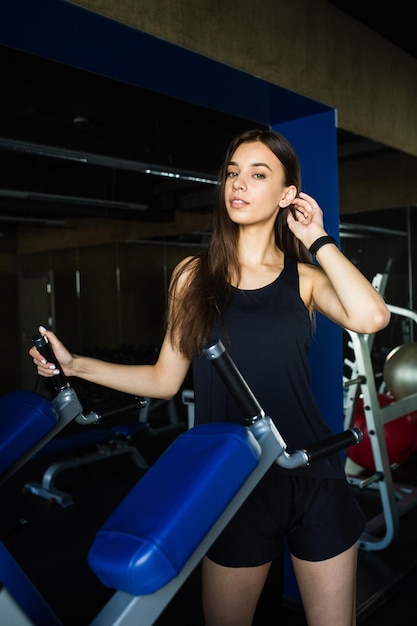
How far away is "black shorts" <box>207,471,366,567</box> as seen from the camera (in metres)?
1.29

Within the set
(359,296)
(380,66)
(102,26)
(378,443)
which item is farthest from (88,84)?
(359,296)

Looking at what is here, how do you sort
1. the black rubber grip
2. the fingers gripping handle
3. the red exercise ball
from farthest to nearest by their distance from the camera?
the red exercise ball < the black rubber grip < the fingers gripping handle

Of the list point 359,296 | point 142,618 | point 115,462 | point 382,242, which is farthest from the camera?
point 115,462

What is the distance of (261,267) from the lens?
147 cm

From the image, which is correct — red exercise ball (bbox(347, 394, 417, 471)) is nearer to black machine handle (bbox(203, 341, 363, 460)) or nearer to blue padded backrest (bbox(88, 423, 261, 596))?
black machine handle (bbox(203, 341, 363, 460))

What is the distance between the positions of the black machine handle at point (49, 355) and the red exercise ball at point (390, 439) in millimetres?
2593

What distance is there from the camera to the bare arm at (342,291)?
1.27 meters

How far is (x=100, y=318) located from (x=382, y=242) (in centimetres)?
406

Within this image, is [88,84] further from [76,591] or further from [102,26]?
[76,591]

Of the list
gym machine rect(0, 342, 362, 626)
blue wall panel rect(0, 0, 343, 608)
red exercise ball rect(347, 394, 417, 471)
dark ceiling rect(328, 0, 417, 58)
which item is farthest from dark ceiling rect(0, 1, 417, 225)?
gym machine rect(0, 342, 362, 626)

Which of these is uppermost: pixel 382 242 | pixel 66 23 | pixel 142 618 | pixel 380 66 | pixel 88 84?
pixel 88 84

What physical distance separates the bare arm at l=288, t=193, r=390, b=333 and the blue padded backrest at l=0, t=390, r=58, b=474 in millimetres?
652

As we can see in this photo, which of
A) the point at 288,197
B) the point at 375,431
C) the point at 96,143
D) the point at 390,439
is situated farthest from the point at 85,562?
the point at 96,143

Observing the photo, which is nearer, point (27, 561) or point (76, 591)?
point (76, 591)
